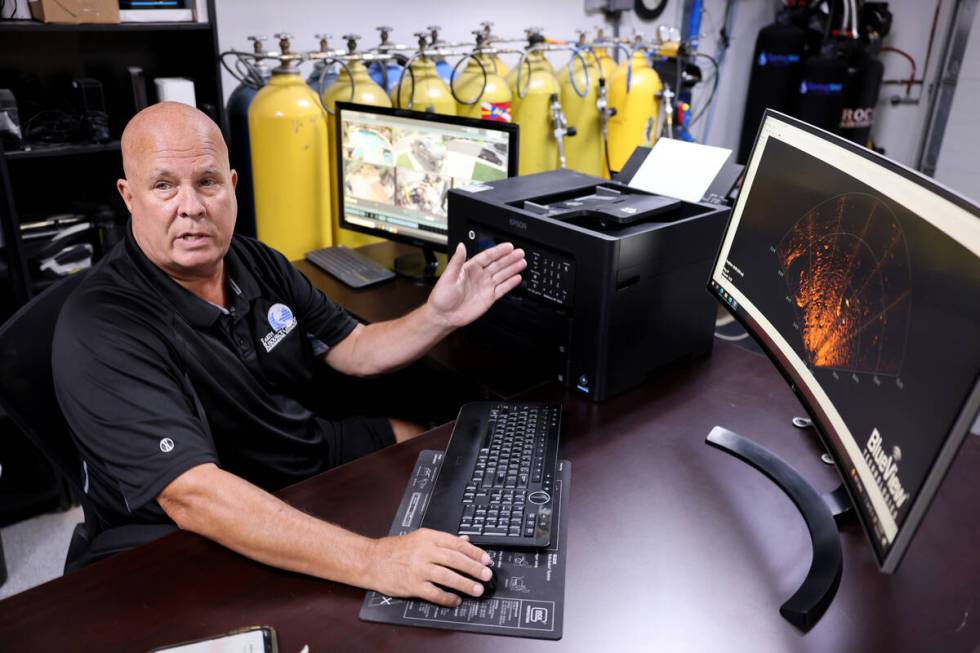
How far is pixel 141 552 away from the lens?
100cm

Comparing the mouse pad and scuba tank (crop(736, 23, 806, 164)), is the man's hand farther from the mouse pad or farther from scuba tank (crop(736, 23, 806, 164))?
scuba tank (crop(736, 23, 806, 164))

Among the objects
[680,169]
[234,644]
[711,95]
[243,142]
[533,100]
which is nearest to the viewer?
[234,644]

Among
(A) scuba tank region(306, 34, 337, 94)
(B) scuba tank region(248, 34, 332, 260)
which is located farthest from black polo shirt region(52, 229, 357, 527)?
(A) scuba tank region(306, 34, 337, 94)

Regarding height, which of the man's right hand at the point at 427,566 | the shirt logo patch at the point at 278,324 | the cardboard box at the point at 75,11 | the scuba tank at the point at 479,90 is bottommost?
the man's right hand at the point at 427,566

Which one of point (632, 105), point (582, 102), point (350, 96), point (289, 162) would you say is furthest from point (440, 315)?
point (632, 105)

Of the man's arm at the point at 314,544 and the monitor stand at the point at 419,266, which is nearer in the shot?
the man's arm at the point at 314,544

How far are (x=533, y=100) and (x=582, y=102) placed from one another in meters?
0.30

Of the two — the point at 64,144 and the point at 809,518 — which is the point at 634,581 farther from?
the point at 64,144

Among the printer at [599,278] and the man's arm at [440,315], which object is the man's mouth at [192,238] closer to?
the man's arm at [440,315]

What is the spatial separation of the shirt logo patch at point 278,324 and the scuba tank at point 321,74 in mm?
1242

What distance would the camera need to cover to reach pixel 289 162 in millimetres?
2312

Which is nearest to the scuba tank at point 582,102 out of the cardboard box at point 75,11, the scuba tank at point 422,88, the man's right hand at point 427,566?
the scuba tank at point 422,88

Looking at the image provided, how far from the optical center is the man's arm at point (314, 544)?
0.92 metres

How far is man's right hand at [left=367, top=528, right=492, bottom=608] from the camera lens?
35.9 inches
